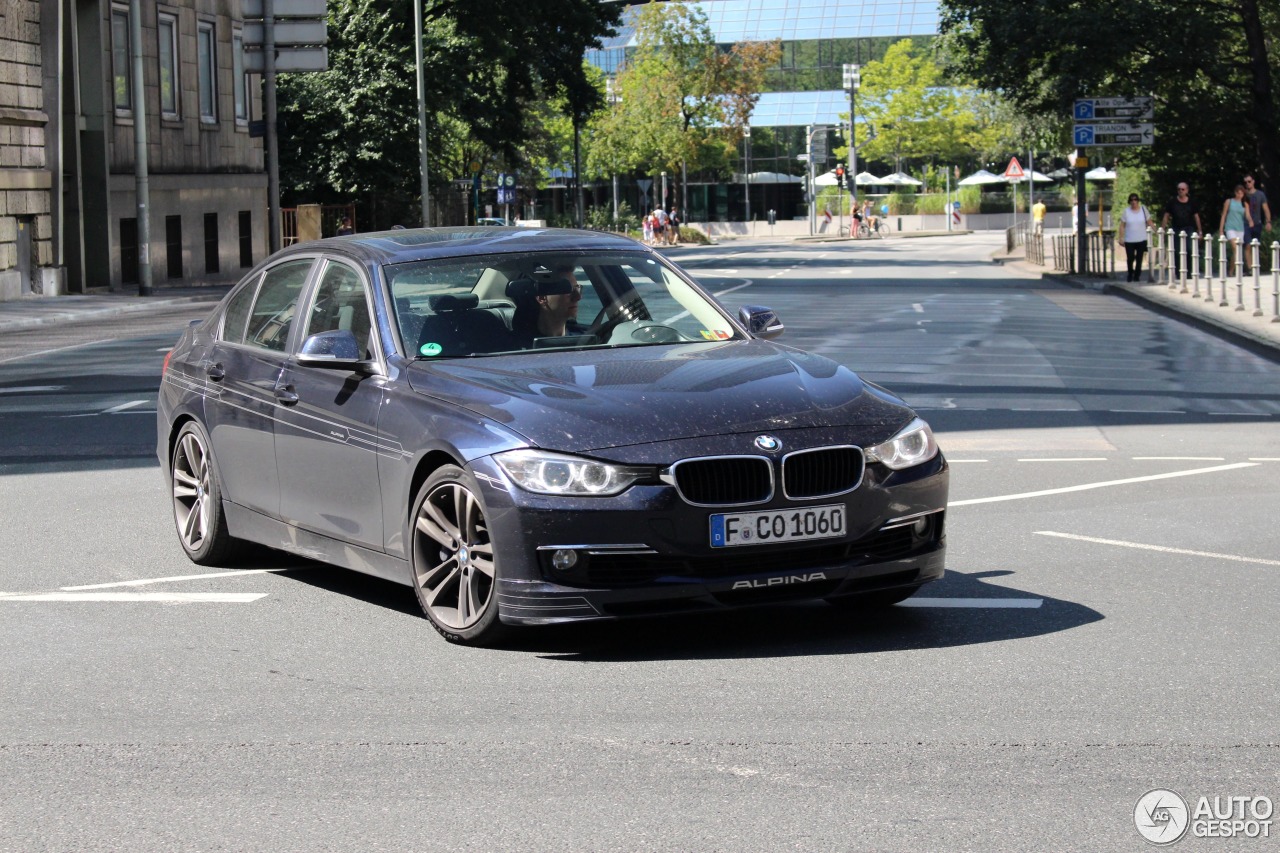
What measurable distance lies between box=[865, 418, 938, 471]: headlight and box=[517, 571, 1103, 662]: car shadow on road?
25.0 inches

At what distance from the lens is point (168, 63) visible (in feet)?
147

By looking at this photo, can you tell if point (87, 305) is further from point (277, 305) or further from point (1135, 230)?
point (277, 305)

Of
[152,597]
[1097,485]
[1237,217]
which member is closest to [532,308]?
[152,597]

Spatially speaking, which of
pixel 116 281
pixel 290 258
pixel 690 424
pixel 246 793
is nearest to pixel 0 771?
pixel 246 793

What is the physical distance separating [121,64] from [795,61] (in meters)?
70.8

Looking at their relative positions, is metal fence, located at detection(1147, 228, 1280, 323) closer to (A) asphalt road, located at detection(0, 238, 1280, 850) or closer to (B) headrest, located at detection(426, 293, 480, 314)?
(A) asphalt road, located at detection(0, 238, 1280, 850)

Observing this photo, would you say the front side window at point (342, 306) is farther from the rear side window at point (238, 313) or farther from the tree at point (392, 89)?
the tree at point (392, 89)

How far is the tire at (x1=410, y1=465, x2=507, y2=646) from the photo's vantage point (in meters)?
6.82

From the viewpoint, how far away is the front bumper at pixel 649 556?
6.54 meters

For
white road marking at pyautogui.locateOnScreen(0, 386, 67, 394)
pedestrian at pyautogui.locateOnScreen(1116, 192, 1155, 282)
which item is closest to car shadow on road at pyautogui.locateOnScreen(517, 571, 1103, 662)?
white road marking at pyautogui.locateOnScreen(0, 386, 67, 394)

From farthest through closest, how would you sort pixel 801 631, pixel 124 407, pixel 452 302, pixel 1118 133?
pixel 1118 133 < pixel 124 407 < pixel 452 302 < pixel 801 631

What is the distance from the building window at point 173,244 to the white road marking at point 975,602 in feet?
126

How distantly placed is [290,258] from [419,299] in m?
1.11

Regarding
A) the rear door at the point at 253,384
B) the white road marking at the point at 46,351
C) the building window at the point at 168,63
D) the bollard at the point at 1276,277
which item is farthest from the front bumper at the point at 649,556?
the building window at the point at 168,63
